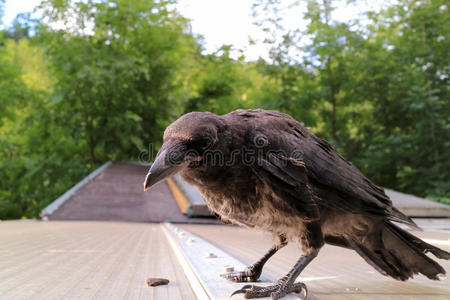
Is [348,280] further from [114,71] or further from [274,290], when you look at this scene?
[114,71]

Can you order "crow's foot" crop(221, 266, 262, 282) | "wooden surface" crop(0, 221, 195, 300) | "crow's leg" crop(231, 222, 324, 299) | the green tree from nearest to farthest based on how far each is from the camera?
"wooden surface" crop(0, 221, 195, 300)
"crow's leg" crop(231, 222, 324, 299)
"crow's foot" crop(221, 266, 262, 282)
the green tree

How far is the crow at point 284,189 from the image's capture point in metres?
1.29

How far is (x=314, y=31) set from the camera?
9.70m

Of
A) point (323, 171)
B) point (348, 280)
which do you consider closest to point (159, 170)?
point (323, 171)

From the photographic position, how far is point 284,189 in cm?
129

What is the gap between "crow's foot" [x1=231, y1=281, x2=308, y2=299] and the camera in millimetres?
1196

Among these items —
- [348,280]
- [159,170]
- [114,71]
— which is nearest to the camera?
[159,170]

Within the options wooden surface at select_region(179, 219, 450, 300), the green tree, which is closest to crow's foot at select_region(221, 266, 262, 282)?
wooden surface at select_region(179, 219, 450, 300)

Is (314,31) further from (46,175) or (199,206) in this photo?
(46,175)

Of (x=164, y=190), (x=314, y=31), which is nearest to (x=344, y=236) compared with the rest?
(x=164, y=190)

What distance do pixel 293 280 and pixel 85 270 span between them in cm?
89

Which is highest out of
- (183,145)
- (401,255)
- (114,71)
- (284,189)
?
(114,71)

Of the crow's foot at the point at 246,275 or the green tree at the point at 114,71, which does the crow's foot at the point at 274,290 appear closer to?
the crow's foot at the point at 246,275

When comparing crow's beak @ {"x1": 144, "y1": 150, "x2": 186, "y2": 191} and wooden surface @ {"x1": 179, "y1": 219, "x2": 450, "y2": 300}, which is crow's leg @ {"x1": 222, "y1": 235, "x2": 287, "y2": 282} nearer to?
wooden surface @ {"x1": 179, "y1": 219, "x2": 450, "y2": 300}
